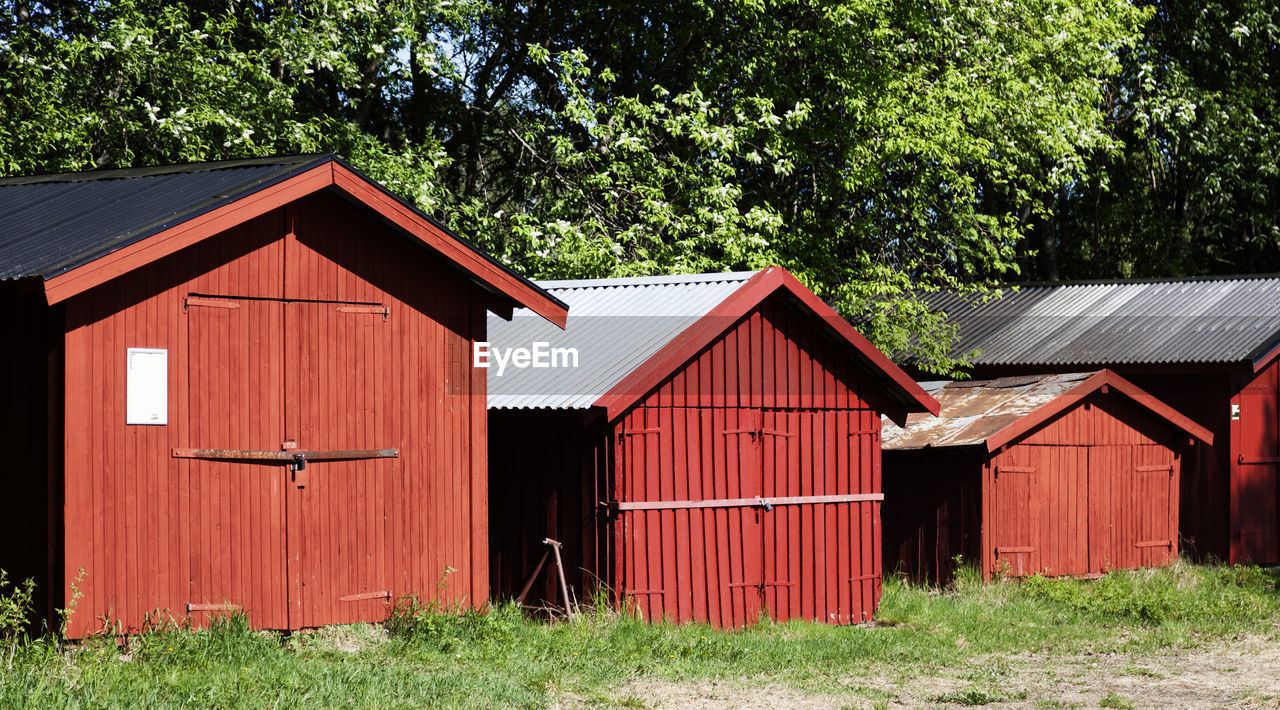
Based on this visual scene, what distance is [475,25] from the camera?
25.4 m

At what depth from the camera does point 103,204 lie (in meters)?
11.3

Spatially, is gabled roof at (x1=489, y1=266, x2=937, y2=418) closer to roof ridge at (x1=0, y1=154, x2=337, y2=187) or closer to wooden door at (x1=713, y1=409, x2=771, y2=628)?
wooden door at (x1=713, y1=409, x2=771, y2=628)

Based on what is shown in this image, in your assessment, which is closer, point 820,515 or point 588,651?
point 588,651

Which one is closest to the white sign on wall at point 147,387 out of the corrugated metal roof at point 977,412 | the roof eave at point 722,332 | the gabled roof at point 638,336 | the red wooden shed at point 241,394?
the red wooden shed at point 241,394

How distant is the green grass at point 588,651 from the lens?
356 inches

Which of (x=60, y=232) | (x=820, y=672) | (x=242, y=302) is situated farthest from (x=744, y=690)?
(x=60, y=232)

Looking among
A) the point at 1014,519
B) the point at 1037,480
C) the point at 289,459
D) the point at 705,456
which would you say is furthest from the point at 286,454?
the point at 1037,480

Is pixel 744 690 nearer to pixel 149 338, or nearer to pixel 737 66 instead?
pixel 149 338

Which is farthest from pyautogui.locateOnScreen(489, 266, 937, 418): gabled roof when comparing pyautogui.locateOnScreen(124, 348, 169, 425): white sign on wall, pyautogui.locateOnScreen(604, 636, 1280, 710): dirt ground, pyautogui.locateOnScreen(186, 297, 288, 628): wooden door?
pyautogui.locateOnScreen(124, 348, 169, 425): white sign on wall

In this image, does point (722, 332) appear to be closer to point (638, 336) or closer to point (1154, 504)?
point (638, 336)

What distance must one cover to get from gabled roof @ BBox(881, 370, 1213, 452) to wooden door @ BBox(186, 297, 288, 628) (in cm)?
829

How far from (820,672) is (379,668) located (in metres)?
3.65

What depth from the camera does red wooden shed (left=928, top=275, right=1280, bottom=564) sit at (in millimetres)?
20750

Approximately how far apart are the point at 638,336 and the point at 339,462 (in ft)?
13.7
